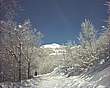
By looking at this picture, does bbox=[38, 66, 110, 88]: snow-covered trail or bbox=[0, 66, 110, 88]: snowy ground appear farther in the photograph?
bbox=[0, 66, 110, 88]: snowy ground

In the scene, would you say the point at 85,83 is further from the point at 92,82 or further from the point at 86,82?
the point at 92,82

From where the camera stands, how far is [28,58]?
4222 centimetres

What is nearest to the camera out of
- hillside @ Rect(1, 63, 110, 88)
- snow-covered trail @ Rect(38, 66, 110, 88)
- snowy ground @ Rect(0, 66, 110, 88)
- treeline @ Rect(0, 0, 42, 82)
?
snow-covered trail @ Rect(38, 66, 110, 88)

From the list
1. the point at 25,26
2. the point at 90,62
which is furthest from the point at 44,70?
the point at 25,26

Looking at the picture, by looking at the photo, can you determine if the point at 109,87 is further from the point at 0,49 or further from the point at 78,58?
the point at 78,58

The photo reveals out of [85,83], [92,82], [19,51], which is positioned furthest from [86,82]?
[19,51]

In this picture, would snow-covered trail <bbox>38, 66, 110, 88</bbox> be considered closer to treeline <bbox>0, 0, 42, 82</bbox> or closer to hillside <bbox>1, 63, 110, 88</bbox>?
hillside <bbox>1, 63, 110, 88</bbox>

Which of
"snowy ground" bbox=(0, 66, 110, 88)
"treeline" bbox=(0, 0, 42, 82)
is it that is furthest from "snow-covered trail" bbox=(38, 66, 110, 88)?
"treeline" bbox=(0, 0, 42, 82)

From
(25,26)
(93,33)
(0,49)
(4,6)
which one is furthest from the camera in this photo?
(93,33)

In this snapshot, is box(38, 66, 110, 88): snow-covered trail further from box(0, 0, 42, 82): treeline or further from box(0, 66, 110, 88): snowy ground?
box(0, 0, 42, 82): treeline

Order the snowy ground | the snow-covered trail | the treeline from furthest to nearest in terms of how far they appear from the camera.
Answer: the treeline
the snowy ground
the snow-covered trail

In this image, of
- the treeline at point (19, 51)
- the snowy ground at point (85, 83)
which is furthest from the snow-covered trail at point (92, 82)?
the treeline at point (19, 51)

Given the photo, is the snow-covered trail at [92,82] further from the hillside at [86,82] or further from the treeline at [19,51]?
the treeline at [19,51]

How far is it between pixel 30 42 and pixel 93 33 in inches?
578
